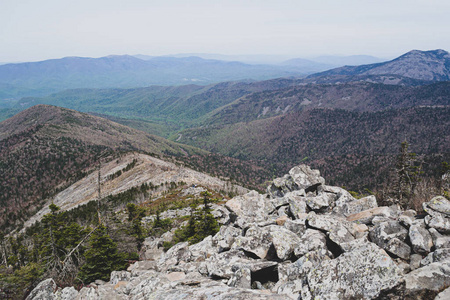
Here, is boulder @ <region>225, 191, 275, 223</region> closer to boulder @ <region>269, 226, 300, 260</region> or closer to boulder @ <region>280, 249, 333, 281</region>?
boulder @ <region>269, 226, 300, 260</region>

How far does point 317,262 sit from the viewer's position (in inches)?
400

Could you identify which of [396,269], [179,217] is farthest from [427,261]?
[179,217]

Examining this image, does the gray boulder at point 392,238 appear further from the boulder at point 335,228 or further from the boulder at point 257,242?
the boulder at point 257,242

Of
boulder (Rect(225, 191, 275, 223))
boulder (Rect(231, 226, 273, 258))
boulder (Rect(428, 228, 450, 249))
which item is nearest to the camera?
boulder (Rect(428, 228, 450, 249))

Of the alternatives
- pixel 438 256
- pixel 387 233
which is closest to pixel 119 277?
pixel 387 233

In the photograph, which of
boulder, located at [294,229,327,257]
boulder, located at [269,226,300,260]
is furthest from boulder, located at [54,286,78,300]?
boulder, located at [294,229,327,257]

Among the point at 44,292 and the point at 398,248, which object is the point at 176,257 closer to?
the point at 44,292

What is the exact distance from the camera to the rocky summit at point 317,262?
756 centimetres

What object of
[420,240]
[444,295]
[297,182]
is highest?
[444,295]

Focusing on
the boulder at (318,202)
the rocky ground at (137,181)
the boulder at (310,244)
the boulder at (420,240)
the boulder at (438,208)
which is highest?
the boulder at (438,208)

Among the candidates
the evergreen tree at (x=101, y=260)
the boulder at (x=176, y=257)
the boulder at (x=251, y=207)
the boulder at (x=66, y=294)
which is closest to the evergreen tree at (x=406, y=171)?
the boulder at (x=251, y=207)

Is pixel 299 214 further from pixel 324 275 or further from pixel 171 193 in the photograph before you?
pixel 171 193

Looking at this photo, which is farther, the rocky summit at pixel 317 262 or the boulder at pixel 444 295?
the rocky summit at pixel 317 262

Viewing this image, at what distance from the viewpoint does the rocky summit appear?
24.8 ft
